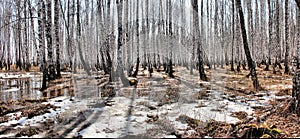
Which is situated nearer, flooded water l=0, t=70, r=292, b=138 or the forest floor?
the forest floor

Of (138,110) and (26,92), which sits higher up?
(26,92)

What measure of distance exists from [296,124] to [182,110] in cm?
314

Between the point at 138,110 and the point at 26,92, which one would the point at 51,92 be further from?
the point at 138,110

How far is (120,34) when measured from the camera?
1368 cm

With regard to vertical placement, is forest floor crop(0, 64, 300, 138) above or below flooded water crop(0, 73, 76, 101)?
below

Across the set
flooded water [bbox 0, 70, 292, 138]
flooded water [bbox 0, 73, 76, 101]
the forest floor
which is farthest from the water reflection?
the forest floor

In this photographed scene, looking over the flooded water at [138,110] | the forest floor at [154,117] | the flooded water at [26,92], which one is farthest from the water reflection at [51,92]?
the forest floor at [154,117]

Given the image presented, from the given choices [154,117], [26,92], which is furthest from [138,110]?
[26,92]

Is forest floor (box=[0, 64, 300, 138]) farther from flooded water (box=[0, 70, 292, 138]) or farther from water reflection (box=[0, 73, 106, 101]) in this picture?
water reflection (box=[0, 73, 106, 101])

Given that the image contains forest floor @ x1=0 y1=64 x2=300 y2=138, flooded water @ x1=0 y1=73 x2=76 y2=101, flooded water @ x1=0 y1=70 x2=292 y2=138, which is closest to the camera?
forest floor @ x1=0 y1=64 x2=300 y2=138

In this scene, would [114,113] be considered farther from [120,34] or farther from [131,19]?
[131,19]

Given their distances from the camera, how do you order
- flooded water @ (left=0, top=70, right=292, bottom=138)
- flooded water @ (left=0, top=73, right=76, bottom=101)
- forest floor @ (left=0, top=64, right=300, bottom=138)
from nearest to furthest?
forest floor @ (left=0, top=64, right=300, bottom=138)
flooded water @ (left=0, top=70, right=292, bottom=138)
flooded water @ (left=0, top=73, right=76, bottom=101)

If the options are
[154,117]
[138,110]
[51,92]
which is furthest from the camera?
[51,92]

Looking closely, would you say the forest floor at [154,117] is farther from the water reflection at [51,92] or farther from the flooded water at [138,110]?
the water reflection at [51,92]
